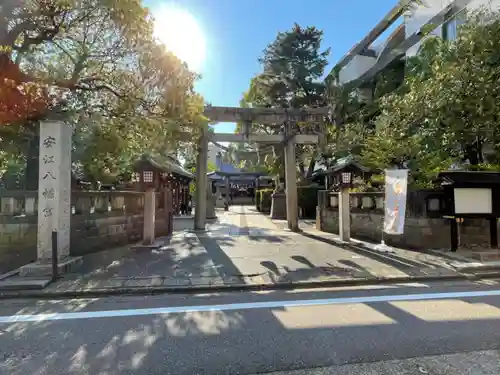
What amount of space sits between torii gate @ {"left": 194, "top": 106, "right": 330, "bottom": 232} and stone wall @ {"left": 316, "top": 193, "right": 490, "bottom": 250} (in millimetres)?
2970

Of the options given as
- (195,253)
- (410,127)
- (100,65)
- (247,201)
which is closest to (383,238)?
(410,127)

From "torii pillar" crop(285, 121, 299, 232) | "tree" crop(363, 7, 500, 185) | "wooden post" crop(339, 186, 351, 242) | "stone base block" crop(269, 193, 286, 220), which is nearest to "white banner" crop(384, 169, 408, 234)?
"wooden post" crop(339, 186, 351, 242)

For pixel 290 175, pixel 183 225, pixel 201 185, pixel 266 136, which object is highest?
pixel 266 136

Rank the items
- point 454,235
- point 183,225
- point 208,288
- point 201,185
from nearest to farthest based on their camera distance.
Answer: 1. point 208,288
2. point 454,235
3. point 201,185
4. point 183,225

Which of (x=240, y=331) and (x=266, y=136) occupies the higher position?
(x=266, y=136)

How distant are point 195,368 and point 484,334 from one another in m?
3.23

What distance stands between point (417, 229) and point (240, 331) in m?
7.17

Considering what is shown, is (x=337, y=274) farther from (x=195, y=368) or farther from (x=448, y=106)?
(x=448, y=106)

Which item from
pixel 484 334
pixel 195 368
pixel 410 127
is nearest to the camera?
pixel 195 368

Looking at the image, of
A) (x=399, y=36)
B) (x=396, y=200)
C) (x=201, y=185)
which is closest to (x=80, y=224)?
(x=201, y=185)

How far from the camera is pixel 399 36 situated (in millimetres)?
24172

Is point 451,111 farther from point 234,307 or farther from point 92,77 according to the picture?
point 92,77

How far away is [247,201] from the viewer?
3950 centimetres

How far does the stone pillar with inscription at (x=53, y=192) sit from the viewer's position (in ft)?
20.5
